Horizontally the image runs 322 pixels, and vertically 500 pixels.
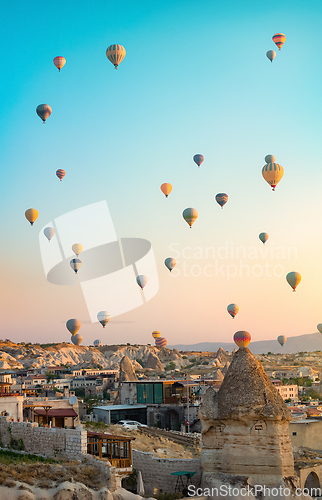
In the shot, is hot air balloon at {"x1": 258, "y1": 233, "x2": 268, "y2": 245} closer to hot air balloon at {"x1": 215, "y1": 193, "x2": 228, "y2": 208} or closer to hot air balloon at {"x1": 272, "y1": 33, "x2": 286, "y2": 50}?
hot air balloon at {"x1": 215, "y1": 193, "x2": 228, "y2": 208}

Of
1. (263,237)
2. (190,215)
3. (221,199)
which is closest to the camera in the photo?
(190,215)

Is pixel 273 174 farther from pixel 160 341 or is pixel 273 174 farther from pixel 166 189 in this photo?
pixel 160 341

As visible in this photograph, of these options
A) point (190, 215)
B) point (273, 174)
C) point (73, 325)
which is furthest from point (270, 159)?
point (73, 325)

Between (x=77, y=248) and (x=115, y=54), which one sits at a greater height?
(x=115, y=54)

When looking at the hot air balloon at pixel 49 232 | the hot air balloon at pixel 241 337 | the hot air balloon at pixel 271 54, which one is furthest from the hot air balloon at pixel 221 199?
the hot air balloon at pixel 49 232

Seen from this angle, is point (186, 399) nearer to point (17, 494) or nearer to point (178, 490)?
point (178, 490)

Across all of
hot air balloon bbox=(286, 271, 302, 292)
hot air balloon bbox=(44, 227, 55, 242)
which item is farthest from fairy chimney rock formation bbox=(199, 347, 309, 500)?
hot air balloon bbox=(44, 227, 55, 242)

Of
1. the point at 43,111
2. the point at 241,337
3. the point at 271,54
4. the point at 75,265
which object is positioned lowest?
the point at 241,337
